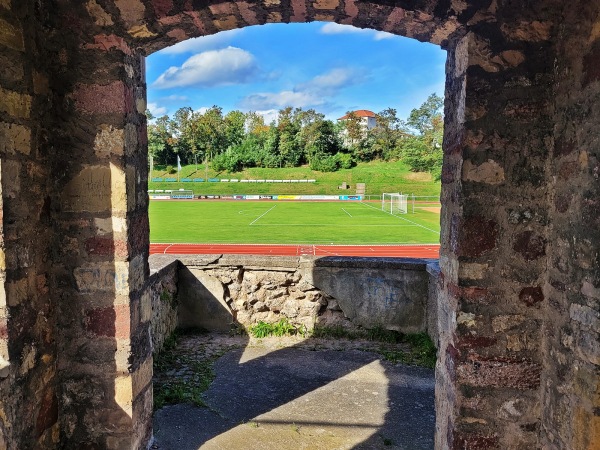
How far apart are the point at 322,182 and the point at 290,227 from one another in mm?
26605

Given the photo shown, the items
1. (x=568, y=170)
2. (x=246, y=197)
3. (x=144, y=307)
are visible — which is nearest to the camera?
(x=568, y=170)

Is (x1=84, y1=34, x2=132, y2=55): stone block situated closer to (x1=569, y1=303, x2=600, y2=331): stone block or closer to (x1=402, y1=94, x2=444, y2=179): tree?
(x1=569, y1=303, x2=600, y2=331): stone block

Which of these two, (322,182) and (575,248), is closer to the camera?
(575,248)

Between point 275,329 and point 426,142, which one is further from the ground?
point 426,142

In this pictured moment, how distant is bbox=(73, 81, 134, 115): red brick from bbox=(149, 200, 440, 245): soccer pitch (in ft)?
48.1

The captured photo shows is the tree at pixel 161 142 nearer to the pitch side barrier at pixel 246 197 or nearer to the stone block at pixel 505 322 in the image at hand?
the pitch side barrier at pixel 246 197

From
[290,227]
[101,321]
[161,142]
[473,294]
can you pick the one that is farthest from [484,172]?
[161,142]

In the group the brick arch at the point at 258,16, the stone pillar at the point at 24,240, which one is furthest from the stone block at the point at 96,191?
the brick arch at the point at 258,16

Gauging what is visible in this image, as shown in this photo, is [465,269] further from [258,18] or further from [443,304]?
[258,18]

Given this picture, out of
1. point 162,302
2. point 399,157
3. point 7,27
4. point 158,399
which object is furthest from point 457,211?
point 399,157

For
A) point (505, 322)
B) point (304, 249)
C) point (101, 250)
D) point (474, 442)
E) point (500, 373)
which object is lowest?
point (304, 249)

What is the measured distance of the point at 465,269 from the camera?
225 cm

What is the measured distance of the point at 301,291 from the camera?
17.8 ft

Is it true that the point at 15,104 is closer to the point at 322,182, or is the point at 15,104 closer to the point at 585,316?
the point at 585,316
